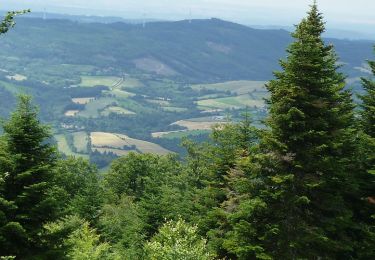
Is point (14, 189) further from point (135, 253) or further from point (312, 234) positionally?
point (135, 253)

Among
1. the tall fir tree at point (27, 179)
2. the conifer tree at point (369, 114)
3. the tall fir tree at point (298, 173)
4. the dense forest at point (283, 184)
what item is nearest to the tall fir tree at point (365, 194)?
the dense forest at point (283, 184)

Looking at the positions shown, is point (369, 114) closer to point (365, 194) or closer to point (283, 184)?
point (365, 194)

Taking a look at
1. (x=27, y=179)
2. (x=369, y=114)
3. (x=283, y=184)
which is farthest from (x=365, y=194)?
(x=27, y=179)

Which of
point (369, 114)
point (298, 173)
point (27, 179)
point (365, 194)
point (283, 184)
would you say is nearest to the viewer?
point (27, 179)

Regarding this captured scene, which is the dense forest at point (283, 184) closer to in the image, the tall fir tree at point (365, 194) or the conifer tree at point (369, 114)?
the tall fir tree at point (365, 194)

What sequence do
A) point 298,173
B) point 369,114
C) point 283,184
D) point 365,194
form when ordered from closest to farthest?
point 283,184, point 298,173, point 365,194, point 369,114

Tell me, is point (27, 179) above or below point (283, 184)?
below
